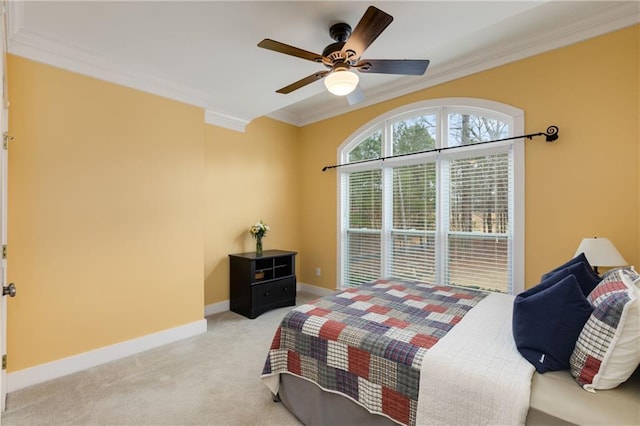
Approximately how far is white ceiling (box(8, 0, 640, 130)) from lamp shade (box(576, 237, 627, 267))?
1.78m

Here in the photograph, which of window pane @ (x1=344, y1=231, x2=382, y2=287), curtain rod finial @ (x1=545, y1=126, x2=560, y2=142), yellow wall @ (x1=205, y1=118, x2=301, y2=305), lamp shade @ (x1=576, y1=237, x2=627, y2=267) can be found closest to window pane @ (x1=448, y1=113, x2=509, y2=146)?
curtain rod finial @ (x1=545, y1=126, x2=560, y2=142)

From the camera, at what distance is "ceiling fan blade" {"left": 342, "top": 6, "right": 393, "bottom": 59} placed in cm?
161

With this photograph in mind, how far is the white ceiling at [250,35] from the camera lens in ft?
6.72

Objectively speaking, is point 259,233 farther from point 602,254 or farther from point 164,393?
point 602,254

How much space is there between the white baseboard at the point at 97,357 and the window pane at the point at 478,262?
9.74 feet

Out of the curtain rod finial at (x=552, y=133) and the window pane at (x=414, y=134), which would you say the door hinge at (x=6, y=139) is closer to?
the window pane at (x=414, y=134)

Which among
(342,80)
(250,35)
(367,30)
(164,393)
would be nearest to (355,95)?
(342,80)

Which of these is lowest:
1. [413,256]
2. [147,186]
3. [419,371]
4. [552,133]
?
[419,371]

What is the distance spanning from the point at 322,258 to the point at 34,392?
343 cm

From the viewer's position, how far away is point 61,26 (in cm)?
223

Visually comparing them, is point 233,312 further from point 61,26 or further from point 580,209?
point 580,209

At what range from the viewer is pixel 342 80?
6.75ft

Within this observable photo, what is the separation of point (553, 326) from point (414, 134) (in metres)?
2.89

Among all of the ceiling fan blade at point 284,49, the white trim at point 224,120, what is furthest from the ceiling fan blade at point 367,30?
the white trim at point 224,120
